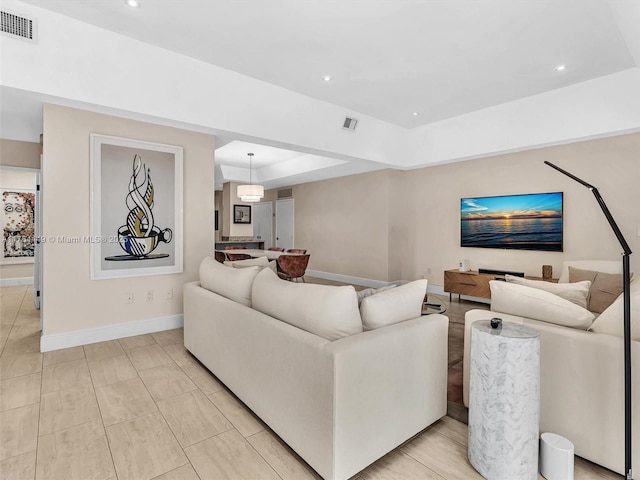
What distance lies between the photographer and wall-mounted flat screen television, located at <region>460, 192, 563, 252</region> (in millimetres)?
4707

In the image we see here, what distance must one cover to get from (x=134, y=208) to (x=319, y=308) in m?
3.06

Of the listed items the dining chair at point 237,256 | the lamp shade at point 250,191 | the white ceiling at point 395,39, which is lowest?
the dining chair at point 237,256

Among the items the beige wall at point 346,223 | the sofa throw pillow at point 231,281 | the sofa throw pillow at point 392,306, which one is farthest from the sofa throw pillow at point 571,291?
the beige wall at point 346,223

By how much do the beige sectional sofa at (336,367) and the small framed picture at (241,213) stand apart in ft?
23.4

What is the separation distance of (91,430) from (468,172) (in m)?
5.90

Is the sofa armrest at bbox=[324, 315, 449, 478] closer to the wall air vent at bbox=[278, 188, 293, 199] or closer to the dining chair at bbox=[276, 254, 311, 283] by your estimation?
the dining chair at bbox=[276, 254, 311, 283]

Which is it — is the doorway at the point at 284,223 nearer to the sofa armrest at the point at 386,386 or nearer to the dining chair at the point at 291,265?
the dining chair at the point at 291,265

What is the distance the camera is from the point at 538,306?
191 centimetres

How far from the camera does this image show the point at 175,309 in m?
4.05

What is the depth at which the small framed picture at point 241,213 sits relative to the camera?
9.16 metres

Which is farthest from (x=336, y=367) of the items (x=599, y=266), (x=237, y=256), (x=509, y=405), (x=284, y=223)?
(x=284, y=223)

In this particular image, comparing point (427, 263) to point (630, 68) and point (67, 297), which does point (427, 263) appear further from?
point (67, 297)

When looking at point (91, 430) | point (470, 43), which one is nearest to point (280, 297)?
point (91, 430)

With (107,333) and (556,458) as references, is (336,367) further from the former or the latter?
(107,333)
